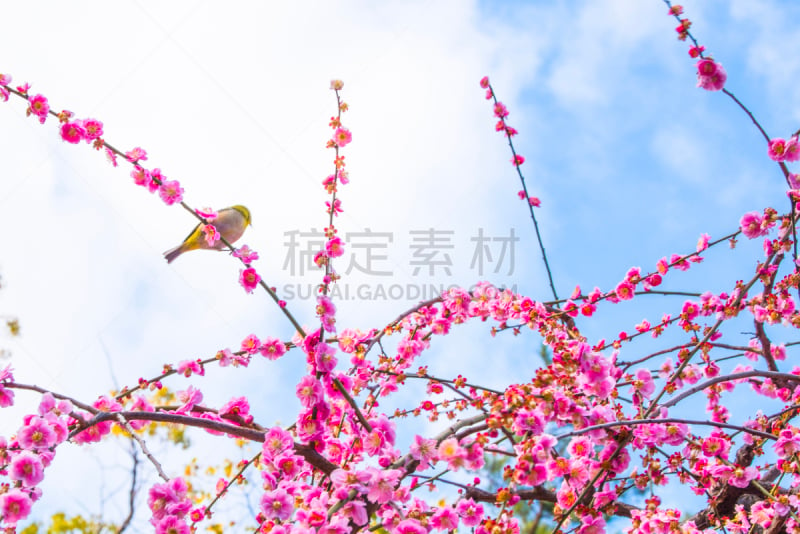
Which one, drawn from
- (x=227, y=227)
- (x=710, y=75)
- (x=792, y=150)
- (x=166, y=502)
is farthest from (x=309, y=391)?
(x=227, y=227)

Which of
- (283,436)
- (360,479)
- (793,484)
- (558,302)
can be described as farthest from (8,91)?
(793,484)

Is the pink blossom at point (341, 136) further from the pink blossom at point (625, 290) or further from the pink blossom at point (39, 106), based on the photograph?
the pink blossom at point (625, 290)

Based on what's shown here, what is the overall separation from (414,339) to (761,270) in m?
1.64

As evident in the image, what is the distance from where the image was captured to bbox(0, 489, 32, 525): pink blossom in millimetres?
1957

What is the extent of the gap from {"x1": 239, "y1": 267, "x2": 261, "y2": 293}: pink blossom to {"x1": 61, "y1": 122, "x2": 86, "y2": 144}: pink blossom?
0.88m

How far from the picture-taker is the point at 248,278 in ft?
8.09

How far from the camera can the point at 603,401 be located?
8.49 ft

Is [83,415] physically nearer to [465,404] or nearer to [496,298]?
[465,404]

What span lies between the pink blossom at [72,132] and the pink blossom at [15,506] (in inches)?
53.6

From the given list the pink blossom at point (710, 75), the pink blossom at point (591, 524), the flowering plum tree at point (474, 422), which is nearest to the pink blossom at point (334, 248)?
the flowering plum tree at point (474, 422)

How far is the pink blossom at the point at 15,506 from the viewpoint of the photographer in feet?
6.42

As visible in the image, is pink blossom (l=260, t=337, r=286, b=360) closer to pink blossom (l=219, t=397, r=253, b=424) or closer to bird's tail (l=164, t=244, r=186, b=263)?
pink blossom (l=219, t=397, r=253, b=424)

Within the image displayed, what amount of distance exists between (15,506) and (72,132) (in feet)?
4.68

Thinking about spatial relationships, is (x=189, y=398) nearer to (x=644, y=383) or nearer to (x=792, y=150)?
(x=644, y=383)
